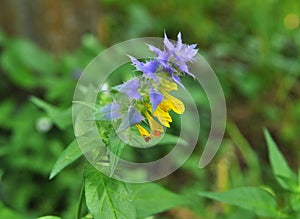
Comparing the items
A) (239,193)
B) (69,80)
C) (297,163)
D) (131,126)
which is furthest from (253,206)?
(297,163)

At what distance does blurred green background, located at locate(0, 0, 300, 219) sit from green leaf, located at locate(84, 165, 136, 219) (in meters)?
0.71

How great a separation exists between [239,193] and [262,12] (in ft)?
6.28

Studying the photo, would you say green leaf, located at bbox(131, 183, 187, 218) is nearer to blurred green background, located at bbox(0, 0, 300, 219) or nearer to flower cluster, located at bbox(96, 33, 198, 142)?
flower cluster, located at bbox(96, 33, 198, 142)

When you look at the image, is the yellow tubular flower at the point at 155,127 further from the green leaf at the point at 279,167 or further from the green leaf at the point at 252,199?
the green leaf at the point at 279,167

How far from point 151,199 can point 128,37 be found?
6.21ft

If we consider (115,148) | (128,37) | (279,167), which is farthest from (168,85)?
(128,37)

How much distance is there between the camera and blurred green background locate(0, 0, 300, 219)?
2.15 metres

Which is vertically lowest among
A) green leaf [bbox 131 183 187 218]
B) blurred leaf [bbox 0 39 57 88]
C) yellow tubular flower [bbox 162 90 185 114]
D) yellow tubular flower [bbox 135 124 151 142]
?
green leaf [bbox 131 183 187 218]

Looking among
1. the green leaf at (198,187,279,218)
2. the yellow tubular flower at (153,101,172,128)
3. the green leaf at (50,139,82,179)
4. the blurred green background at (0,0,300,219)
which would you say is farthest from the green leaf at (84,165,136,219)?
the blurred green background at (0,0,300,219)

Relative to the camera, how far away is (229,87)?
9.80ft

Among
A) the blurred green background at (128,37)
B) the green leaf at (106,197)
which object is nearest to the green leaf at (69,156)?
the green leaf at (106,197)

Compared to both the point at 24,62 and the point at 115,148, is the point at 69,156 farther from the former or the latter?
the point at 24,62

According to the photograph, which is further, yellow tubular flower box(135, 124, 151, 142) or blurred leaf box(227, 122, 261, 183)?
blurred leaf box(227, 122, 261, 183)

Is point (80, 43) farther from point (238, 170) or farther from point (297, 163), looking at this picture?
A: point (297, 163)
